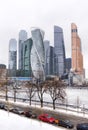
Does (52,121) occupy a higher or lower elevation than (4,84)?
lower

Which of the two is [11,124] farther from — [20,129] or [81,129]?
[81,129]

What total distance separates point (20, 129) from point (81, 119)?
16.6m

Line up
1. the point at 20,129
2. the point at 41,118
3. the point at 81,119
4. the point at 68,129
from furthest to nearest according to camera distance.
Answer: the point at 81,119
the point at 41,118
the point at 68,129
the point at 20,129

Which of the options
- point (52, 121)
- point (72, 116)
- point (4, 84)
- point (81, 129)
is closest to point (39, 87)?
point (4, 84)

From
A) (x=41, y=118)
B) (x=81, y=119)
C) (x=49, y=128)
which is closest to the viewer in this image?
(x=49, y=128)

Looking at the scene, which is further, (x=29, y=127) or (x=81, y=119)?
(x=81, y=119)

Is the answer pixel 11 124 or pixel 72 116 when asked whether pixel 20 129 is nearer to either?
pixel 11 124

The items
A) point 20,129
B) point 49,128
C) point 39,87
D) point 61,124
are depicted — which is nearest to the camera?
point 20,129

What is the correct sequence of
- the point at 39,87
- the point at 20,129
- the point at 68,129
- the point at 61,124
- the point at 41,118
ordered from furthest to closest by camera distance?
the point at 39,87
the point at 41,118
the point at 61,124
the point at 68,129
the point at 20,129

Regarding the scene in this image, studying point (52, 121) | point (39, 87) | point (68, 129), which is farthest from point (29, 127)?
point (39, 87)

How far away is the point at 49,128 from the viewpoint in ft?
106

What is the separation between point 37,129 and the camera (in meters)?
30.6

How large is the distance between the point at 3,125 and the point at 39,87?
55.8 meters

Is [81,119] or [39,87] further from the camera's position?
[39,87]
